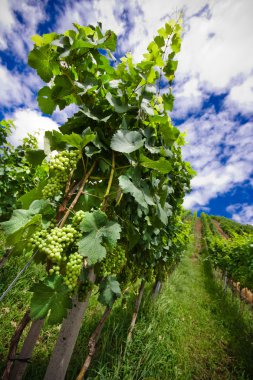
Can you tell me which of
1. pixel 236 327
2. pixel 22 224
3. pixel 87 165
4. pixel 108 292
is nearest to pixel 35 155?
pixel 87 165

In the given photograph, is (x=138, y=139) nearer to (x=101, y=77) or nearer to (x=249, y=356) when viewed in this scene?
(x=101, y=77)

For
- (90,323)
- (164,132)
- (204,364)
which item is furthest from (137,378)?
(164,132)

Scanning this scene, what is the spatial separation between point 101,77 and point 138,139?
0.44 m

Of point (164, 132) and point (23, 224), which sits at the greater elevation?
point (164, 132)

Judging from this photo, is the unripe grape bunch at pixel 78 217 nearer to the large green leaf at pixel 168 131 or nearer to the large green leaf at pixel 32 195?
the large green leaf at pixel 32 195

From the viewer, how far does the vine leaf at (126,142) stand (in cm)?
107

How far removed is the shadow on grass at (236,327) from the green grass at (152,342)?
2 cm

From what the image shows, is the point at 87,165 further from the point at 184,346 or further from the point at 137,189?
the point at 184,346

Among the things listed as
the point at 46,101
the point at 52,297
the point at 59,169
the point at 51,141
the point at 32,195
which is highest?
the point at 46,101

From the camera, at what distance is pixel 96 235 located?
0.94 m

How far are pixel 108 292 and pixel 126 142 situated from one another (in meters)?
0.81

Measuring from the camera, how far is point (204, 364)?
4.13 m

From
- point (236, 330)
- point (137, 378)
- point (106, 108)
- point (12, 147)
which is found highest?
point (12, 147)

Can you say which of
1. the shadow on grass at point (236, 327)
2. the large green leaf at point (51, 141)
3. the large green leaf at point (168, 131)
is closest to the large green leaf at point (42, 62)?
the large green leaf at point (51, 141)
